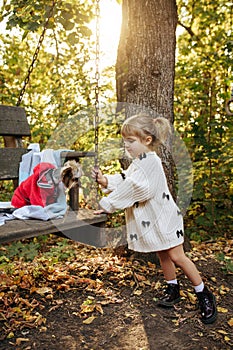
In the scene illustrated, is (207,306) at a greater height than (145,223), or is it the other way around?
(145,223)

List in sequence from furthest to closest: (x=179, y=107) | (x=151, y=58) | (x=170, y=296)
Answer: (x=179, y=107) < (x=151, y=58) < (x=170, y=296)

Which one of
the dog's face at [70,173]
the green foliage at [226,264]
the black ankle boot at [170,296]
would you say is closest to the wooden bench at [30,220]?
the dog's face at [70,173]

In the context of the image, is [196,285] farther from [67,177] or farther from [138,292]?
[67,177]

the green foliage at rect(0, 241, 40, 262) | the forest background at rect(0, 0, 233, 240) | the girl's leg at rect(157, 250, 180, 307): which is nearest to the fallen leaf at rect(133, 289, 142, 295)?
the girl's leg at rect(157, 250, 180, 307)

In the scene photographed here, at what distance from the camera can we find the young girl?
7.93 feet

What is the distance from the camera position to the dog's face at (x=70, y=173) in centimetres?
277

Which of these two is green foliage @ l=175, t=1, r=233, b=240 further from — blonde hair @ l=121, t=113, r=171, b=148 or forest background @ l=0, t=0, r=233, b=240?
blonde hair @ l=121, t=113, r=171, b=148

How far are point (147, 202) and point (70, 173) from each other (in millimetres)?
645

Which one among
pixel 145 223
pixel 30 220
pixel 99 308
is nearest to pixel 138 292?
pixel 99 308

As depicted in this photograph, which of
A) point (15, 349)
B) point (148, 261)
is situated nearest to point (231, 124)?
point (148, 261)

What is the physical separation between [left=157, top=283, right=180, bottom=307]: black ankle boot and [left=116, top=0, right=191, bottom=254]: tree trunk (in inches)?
38.1

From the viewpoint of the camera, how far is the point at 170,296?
2.67m

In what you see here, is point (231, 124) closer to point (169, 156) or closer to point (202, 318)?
point (169, 156)

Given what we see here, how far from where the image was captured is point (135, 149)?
2.52m
